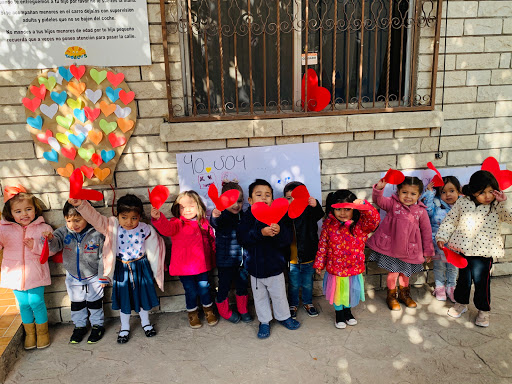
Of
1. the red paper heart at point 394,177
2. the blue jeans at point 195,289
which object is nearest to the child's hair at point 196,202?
the blue jeans at point 195,289

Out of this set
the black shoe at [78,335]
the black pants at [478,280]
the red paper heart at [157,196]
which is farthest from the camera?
the black shoe at [78,335]

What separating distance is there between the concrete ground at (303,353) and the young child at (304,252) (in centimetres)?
18

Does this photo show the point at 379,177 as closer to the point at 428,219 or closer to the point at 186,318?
the point at 428,219

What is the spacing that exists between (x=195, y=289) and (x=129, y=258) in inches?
27.0

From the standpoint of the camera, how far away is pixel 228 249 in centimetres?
A: 389

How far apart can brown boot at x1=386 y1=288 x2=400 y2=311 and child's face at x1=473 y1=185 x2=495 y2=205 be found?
1.23 metres

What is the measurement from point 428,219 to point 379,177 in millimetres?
625

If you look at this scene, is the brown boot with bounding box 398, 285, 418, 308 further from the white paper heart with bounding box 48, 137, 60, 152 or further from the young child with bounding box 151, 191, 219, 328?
the white paper heart with bounding box 48, 137, 60, 152

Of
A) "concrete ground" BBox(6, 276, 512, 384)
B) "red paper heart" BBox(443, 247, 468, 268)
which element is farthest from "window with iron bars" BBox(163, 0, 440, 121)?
"concrete ground" BBox(6, 276, 512, 384)

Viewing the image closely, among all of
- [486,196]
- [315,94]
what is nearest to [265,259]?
[315,94]

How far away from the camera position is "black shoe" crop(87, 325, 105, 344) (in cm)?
382

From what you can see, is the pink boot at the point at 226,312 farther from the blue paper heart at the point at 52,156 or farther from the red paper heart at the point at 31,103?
the red paper heart at the point at 31,103

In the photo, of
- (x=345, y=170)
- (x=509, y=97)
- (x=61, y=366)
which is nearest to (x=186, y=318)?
(x=61, y=366)

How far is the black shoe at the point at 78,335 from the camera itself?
3.83 metres
